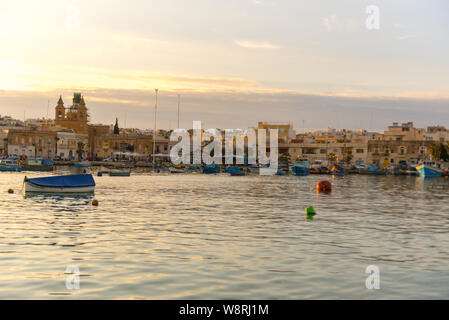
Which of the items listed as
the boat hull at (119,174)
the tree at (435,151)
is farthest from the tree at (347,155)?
the boat hull at (119,174)

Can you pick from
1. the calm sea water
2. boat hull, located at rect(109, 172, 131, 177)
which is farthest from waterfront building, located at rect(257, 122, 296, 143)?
the calm sea water

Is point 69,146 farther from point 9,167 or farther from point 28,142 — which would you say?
point 9,167

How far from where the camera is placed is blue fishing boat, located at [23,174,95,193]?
45.9 metres

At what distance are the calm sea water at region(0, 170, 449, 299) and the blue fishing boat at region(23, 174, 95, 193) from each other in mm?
8754

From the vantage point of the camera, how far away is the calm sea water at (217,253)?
15172mm

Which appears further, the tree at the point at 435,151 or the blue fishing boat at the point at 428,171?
the tree at the point at 435,151

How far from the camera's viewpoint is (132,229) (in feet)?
87.1

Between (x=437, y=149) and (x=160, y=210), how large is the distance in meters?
121

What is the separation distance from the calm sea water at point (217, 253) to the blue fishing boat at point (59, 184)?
8.75 meters

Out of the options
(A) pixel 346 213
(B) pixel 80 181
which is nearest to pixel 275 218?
(A) pixel 346 213

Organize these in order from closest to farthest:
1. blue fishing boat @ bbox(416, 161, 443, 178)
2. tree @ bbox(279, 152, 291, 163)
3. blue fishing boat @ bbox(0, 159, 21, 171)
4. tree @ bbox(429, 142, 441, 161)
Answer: blue fishing boat @ bbox(0, 159, 21, 171) < blue fishing boat @ bbox(416, 161, 443, 178) < tree @ bbox(429, 142, 441, 161) < tree @ bbox(279, 152, 291, 163)

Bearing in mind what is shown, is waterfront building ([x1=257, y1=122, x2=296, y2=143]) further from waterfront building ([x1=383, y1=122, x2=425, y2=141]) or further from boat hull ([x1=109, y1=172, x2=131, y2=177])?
boat hull ([x1=109, y1=172, x2=131, y2=177])

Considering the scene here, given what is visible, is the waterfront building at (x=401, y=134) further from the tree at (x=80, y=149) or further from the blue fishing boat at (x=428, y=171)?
the tree at (x=80, y=149)

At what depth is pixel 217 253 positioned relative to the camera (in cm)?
2036
